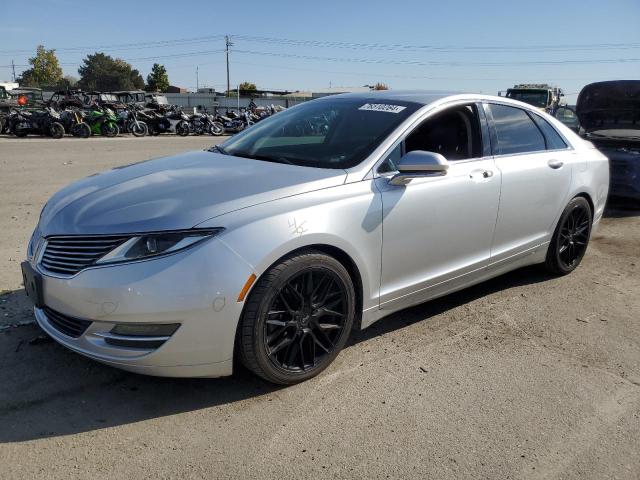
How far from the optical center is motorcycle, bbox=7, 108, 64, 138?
18719 mm

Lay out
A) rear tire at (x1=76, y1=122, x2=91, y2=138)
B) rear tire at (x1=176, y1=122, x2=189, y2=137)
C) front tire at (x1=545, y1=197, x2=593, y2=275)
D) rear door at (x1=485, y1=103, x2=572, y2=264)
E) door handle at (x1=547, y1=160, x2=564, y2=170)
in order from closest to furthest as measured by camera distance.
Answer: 1. rear door at (x1=485, y1=103, x2=572, y2=264)
2. door handle at (x1=547, y1=160, x2=564, y2=170)
3. front tire at (x1=545, y1=197, x2=593, y2=275)
4. rear tire at (x1=76, y1=122, x2=91, y2=138)
5. rear tire at (x1=176, y1=122, x2=189, y2=137)

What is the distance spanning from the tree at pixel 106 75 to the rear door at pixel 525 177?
107257 millimetres

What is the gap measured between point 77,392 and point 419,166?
2.21m

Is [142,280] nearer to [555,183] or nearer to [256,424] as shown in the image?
[256,424]

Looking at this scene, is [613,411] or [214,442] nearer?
[214,442]

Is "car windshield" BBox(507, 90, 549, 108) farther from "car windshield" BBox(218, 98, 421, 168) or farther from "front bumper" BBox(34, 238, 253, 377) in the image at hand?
"front bumper" BBox(34, 238, 253, 377)

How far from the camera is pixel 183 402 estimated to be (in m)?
2.85

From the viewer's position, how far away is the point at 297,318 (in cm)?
293

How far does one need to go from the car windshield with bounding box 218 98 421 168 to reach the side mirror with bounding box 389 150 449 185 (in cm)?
25

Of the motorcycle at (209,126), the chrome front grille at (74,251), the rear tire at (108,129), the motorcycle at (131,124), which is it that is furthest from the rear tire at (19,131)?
the chrome front grille at (74,251)

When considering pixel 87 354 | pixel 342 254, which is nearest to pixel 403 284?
pixel 342 254

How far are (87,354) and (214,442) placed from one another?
0.76m

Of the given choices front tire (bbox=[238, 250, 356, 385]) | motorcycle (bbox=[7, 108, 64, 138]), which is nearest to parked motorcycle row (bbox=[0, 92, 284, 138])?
motorcycle (bbox=[7, 108, 64, 138])

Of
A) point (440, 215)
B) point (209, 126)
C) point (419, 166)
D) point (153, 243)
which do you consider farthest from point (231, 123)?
point (153, 243)
